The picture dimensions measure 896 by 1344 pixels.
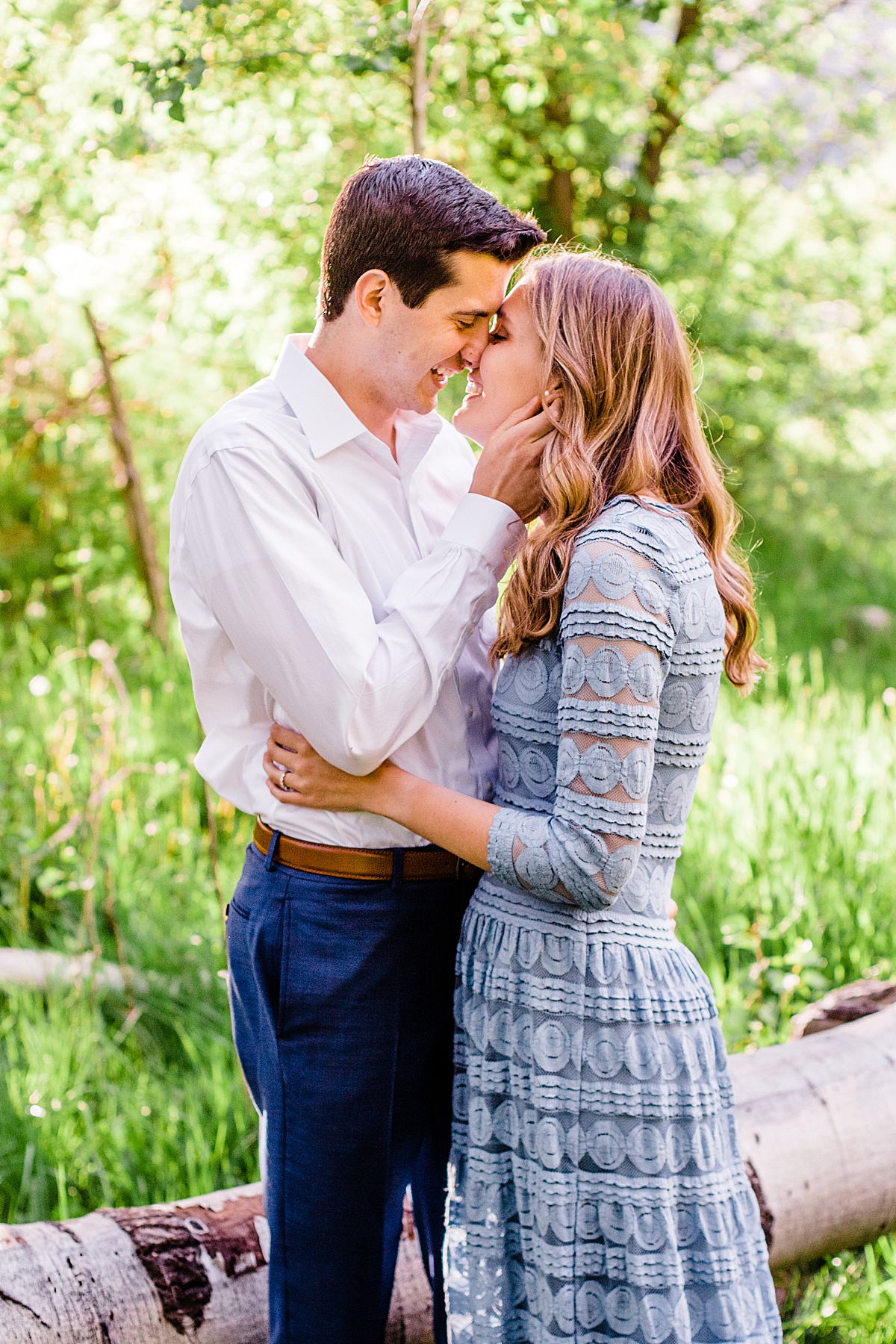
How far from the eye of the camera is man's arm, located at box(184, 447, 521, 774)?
1652 mm

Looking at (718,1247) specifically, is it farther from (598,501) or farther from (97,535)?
(97,535)

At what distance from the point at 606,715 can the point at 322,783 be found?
450 millimetres

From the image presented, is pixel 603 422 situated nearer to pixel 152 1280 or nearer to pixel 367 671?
pixel 367 671

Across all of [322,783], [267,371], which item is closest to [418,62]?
[322,783]

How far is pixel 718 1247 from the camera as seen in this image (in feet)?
5.72

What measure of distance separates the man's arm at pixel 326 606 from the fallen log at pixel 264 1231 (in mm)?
961

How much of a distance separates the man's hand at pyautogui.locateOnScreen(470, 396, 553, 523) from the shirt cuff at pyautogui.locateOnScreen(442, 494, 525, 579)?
22 mm

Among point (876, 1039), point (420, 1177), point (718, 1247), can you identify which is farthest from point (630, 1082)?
point (876, 1039)

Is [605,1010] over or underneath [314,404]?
underneath

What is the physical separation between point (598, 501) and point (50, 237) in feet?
13.0

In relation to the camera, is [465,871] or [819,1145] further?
[819,1145]

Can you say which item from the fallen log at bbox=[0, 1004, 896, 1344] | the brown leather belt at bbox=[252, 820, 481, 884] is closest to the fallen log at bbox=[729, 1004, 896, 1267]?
the fallen log at bbox=[0, 1004, 896, 1344]

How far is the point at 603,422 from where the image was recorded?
1.79 m

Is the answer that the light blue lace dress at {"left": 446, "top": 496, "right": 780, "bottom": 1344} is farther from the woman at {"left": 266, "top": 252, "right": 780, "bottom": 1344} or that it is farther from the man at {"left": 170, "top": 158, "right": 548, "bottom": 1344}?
the man at {"left": 170, "top": 158, "right": 548, "bottom": 1344}
